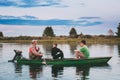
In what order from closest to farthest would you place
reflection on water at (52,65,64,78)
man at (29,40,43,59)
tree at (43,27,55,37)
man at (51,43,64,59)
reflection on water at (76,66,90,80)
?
reflection on water at (76,66,90,80) < reflection on water at (52,65,64,78) < man at (29,40,43,59) < man at (51,43,64,59) < tree at (43,27,55,37)

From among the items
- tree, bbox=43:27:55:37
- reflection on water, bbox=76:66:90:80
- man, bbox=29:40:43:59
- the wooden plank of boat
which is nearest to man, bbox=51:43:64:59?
the wooden plank of boat

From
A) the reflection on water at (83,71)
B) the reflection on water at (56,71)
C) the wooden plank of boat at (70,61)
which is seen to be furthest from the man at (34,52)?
the reflection on water at (83,71)

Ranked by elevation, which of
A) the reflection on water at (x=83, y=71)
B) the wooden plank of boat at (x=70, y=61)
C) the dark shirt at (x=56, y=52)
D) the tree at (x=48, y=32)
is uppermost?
the tree at (x=48, y=32)

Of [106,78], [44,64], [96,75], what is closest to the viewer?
[106,78]

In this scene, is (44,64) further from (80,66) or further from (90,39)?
(90,39)

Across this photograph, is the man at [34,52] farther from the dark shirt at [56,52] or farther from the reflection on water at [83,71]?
the reflection on water at [83,71]

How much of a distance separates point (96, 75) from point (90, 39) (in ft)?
349

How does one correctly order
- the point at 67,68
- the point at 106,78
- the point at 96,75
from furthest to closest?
the point at 67,68, the point at 96,75, the point at 106,78

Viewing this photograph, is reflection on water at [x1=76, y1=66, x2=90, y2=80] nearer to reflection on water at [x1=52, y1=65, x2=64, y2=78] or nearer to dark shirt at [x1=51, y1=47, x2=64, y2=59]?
reflection on water at [x1=52, y1=65, x2=64, y2=78]

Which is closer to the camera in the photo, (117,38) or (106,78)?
(106,78)

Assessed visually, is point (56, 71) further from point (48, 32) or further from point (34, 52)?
point (48, 32)

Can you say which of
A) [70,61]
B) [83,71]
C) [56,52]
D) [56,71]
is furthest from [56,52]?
[83,71]

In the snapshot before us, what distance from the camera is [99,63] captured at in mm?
36281

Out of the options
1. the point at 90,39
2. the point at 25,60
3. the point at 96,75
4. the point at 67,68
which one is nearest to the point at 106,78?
the point at 96,75
